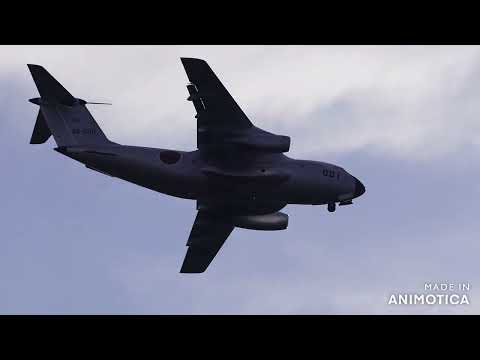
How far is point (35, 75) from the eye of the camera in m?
58.2

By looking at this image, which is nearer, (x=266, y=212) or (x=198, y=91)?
(x=198, y=91)

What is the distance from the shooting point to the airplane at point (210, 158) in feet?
188

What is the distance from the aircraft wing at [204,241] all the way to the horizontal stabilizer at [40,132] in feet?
30.9

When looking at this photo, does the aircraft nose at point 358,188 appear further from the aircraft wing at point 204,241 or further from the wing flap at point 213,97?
the wing flap at point 213,97

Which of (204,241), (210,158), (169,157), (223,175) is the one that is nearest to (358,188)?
(223,175)

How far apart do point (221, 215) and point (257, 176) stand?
523 cm

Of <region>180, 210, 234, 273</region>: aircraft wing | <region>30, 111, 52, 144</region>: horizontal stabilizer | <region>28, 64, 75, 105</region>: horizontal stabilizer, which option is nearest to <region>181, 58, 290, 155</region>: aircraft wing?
<region>180, 210, 234, 273</region>: aircraft wing

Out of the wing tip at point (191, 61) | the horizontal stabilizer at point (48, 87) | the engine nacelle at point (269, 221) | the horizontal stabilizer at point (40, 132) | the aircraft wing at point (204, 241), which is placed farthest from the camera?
the aircraft wing at point (204, 241)

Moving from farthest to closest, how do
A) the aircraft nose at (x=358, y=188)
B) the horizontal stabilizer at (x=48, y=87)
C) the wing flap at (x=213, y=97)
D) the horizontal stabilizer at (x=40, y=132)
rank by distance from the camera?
1. the aircraft nose at (x=358, y=188)
2. the horizontal stabilizer at (x=40, y=132)
3. the horizontal stabilizer at (x=48, y=87)
4. the wing flap at (x=213, y=97)

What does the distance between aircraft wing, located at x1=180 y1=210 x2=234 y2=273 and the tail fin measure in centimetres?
798

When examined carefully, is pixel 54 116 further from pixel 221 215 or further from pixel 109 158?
pixel 221 215

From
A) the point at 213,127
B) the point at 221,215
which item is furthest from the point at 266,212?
the point at 213,127

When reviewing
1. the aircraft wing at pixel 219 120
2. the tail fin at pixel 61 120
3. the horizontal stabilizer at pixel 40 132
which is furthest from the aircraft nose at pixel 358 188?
the horizontal stabilizer at pixel 40 132

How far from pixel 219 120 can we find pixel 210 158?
7.77 ft
